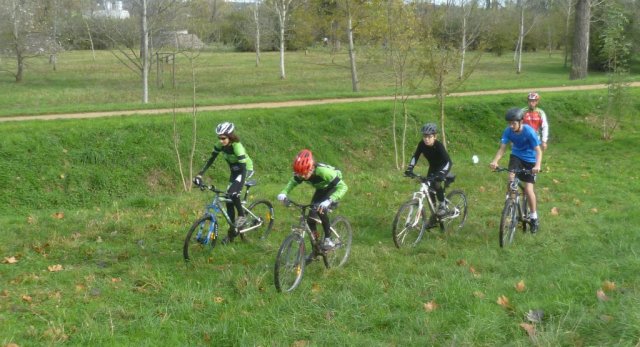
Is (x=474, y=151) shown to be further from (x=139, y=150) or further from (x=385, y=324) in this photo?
(x=385, y=324)

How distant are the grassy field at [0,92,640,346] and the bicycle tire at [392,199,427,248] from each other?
0.16 m

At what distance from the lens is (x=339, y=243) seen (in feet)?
24.2

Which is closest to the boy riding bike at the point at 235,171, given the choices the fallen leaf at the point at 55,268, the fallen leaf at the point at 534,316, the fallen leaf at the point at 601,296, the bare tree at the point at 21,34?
the fallen leaf at the point at 55,268

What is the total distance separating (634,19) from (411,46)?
3593 centimetres

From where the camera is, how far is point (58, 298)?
622 cm

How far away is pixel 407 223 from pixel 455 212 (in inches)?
42.8

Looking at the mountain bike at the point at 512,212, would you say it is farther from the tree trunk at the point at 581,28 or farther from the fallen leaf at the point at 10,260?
the tree trunk at the point at 581,28

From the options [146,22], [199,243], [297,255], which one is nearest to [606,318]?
[297,255]

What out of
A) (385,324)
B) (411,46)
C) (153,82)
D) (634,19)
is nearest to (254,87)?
(153,82)

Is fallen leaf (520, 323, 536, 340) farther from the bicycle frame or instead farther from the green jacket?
the bicycle frame

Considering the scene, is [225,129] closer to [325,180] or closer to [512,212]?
A: [325,180]

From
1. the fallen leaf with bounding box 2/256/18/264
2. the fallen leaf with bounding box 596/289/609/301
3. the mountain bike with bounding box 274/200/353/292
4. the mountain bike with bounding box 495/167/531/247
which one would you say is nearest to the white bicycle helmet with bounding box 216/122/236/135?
the mountain bike with bounding box 274/200/353/292

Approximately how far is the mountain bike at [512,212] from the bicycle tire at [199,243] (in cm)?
388

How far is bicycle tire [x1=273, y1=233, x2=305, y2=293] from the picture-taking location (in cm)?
635
